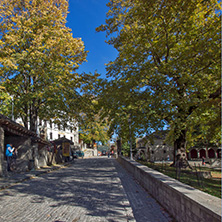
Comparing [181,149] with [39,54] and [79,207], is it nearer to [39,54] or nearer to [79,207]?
[79,207]

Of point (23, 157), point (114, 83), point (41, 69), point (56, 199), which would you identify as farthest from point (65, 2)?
point (56, 199)

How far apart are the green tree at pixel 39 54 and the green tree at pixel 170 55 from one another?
15.8 ft

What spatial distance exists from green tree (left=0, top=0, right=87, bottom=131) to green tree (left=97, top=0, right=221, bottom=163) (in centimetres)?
481

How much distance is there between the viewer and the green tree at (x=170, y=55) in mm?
9273

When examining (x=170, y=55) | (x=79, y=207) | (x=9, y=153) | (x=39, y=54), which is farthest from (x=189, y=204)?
(x=39, y=54)

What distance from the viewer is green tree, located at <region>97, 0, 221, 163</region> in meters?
9.27

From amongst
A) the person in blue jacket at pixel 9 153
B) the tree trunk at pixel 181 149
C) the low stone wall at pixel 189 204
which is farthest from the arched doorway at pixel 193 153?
the low stone wall at pixel 189 204

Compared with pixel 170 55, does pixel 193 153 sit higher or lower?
lower

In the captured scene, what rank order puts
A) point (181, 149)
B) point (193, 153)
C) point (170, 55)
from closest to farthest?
point (170, 55), point (181, 149), point (193, 153)

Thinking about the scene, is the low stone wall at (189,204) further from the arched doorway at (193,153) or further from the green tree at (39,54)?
the arched doorway at (193,153)

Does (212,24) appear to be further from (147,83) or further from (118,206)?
(118,206)

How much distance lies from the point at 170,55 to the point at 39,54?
377 inches

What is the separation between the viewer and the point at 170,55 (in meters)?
13.3

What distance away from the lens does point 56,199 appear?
287 inches
